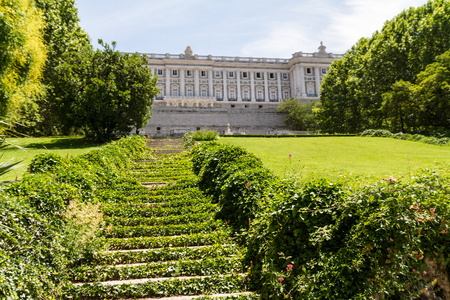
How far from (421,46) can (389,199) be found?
2528 cm

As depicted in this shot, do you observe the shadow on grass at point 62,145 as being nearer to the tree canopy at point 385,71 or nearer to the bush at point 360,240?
the bush at point 360,240

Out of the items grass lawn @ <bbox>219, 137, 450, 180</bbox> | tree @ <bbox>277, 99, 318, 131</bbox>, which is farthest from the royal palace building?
grass lawn @ <bbox>219, 137, 450, 180</bbox>

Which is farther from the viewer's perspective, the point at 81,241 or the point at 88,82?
the point at 88,82

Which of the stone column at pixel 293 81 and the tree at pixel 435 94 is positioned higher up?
the stone column at pixel 293 81

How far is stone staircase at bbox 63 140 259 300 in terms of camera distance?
13.3ft

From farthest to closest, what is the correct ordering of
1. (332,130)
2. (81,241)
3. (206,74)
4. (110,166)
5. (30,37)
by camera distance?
(206,74), (332,130), (30,37), (110,166), (81,241)

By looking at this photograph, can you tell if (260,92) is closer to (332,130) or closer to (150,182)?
(332,130)

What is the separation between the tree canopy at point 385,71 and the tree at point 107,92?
56.1 ft

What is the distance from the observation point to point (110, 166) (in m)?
9.10

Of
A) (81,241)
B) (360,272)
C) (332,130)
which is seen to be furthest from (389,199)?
(332,130)

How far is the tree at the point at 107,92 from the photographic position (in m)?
15.9

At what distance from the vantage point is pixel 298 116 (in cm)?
4812

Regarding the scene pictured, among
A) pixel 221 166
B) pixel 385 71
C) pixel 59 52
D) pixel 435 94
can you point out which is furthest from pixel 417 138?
pixel 59 52

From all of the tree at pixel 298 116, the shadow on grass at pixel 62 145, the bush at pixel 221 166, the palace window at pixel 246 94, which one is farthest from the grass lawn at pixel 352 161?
the palace window at pixel 246 94
